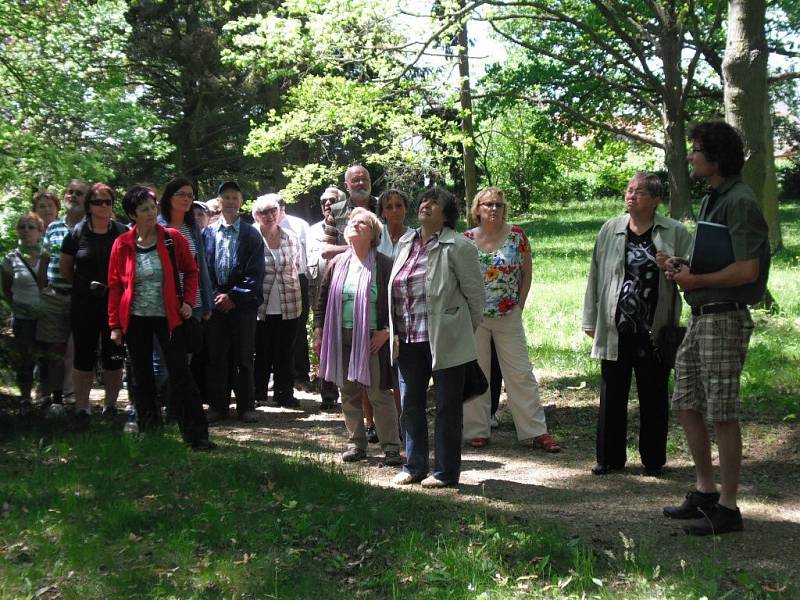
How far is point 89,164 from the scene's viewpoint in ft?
49.2

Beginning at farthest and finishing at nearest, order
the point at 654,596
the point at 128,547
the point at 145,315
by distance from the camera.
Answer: the point at 145,315 < the point at 128,547 < the point at 654,596

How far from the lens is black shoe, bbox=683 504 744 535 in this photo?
5328mm

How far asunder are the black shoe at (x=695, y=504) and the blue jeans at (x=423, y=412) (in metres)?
1.58

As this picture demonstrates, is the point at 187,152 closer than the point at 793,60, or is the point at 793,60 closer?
the point at 793,60

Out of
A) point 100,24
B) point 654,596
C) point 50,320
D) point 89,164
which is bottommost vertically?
point 654,596

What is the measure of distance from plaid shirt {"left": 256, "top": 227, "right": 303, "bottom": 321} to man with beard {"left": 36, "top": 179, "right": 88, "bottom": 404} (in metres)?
1.94

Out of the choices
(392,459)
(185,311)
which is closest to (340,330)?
(392,459)

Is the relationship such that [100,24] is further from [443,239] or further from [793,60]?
[443,239]

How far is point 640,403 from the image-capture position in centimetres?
703

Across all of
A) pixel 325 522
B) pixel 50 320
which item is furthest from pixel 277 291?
pixel 325 522

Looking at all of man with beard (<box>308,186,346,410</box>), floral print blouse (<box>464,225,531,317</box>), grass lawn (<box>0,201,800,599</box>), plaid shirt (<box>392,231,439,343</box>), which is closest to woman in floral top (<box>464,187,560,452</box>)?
floral print blouse (<box>464,225,531,317</box>)

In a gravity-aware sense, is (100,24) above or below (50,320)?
above

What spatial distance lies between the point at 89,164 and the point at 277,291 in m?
6.40

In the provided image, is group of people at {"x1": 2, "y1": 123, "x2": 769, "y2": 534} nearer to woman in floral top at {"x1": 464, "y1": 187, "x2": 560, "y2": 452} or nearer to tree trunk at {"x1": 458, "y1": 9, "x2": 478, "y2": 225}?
woman in floral top at {"x1": 464, "y1": 187, "x2": 560, "y2": 452}
